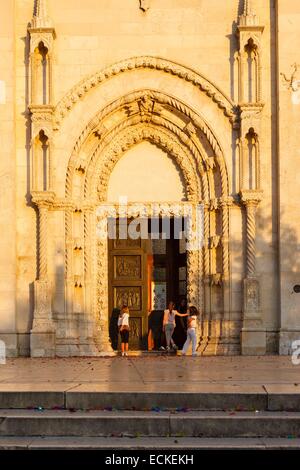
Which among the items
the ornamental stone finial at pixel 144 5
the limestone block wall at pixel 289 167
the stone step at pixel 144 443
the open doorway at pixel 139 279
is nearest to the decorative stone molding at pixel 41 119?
the open doorway at pixel 139 279

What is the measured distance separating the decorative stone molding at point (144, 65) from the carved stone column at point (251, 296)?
202 cm

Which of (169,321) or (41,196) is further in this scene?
(169,321)

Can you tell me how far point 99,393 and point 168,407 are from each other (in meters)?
0.87

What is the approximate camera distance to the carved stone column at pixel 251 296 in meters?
22.9

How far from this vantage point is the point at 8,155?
23359mm

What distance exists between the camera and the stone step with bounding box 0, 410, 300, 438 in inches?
444

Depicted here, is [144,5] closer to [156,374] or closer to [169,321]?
[169,321]

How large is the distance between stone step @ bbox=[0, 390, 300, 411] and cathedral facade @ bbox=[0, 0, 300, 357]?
35.3 ft

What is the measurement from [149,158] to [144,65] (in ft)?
7.48

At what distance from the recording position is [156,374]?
15.8 meters

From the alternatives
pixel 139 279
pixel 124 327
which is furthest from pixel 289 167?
pixel 124 327

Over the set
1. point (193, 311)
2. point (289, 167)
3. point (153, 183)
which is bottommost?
point (193, 311)

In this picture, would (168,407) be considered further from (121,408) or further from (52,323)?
(52,323)

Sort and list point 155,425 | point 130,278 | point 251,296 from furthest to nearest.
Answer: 1. point 130,278
2. point 251,296
3. point 155,425
